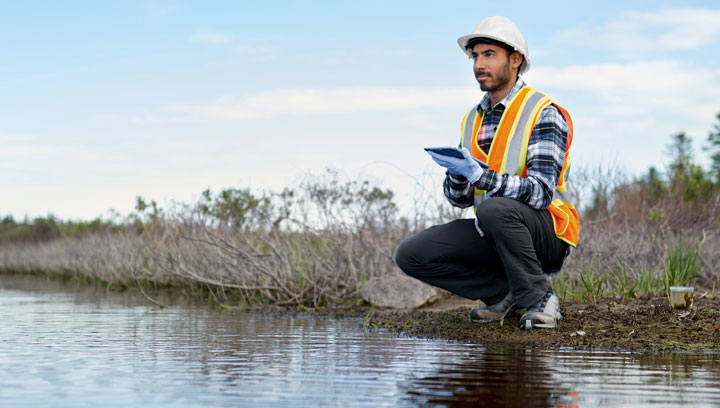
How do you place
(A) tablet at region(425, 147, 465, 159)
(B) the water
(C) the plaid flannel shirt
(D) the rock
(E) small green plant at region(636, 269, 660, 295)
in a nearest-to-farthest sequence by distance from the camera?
(B) the water
(A) tablet at region(425, 147, 465, 159)
(C) the plaid flannel shirt
(E) small green plant at region(636, 269, 660, 295)
(D) the rock

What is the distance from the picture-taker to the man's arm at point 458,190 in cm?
515

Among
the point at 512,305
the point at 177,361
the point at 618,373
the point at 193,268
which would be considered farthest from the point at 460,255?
the point at 193,268

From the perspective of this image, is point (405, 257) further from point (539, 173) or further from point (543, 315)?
point (539, 173)

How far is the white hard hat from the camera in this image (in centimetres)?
511

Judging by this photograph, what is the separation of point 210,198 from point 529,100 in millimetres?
8440

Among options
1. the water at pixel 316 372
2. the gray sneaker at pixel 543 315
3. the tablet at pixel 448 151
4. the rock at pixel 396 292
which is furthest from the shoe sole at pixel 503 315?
the rock at pixel 396 292

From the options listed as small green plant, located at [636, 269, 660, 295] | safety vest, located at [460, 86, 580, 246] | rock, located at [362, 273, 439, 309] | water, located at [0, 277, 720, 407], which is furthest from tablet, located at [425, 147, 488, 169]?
rock, located at [362, 273, 439, 309]

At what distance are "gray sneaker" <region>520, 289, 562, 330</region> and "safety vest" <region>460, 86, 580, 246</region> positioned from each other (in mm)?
418

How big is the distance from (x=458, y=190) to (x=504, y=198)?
13.8 inches

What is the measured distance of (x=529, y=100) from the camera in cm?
513

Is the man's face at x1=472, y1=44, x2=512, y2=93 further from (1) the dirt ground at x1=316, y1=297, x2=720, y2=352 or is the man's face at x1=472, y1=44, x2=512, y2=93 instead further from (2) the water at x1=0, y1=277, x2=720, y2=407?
(2) the water at x1=0, y1=277, x2=720, y2=407

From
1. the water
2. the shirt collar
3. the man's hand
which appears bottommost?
the water


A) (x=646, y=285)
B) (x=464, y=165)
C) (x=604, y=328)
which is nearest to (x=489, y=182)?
(x=464, y=165)

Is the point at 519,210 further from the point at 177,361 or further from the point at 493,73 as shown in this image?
the point at 177,361
